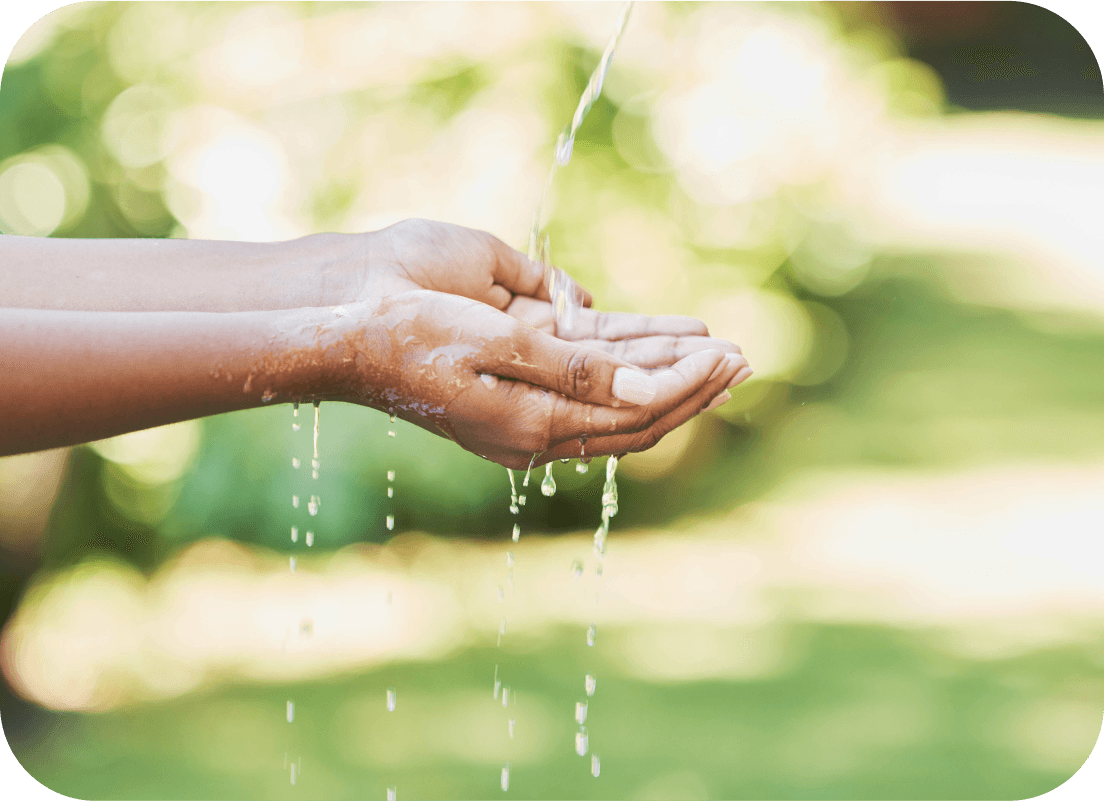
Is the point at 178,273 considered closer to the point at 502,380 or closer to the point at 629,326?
the point at 502,380

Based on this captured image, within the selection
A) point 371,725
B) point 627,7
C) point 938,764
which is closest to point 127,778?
point 371,725

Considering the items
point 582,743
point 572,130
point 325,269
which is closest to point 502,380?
point 325,269

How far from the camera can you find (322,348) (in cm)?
134

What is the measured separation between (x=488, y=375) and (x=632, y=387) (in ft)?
0.79

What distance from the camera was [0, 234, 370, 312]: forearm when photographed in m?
1.58

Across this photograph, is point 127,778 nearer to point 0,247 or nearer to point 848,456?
point 0,247

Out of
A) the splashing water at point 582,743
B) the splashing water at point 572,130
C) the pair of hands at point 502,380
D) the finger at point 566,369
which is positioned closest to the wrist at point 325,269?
the pair of hands at point 502,380

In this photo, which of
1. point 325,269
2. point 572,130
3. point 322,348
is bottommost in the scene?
point 322,348

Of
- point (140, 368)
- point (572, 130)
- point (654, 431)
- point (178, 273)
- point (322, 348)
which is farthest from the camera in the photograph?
point (572, 130)

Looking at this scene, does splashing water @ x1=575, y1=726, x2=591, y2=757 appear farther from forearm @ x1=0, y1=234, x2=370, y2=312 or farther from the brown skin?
forearm @ x1=0, y1=234, x2=370, y2=312

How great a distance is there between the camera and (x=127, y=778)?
3.14 metres

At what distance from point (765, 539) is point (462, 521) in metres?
1.82

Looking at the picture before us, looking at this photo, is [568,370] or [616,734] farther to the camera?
[616,734]

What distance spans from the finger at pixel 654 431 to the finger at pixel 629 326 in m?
0.26
